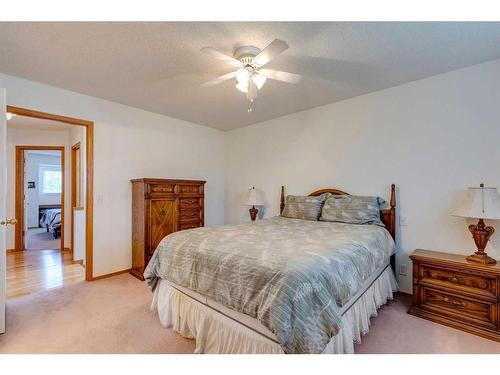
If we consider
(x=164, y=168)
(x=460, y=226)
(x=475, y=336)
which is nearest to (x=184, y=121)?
(x=164, y=168)

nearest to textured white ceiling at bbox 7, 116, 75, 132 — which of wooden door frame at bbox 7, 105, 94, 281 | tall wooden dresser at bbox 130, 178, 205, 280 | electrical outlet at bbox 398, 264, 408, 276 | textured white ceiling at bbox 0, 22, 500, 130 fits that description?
wooden door frame at bbox 7, 105, 94, 281

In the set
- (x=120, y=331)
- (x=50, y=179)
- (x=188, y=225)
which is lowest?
(x=120, y=331)

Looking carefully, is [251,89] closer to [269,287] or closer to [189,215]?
[269,287]

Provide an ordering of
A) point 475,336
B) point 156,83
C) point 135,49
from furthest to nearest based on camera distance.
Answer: point 156,83, point 135,49, point 475,336

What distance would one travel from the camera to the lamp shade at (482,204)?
81.6 inches

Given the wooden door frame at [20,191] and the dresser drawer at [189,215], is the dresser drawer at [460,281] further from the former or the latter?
the wooden door frame at [20,191]

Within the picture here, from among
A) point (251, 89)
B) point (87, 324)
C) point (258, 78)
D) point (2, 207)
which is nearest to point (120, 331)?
point (87, 324)

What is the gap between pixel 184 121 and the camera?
4332mm

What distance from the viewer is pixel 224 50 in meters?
2.13

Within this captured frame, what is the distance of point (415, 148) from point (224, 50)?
2.31 metres
